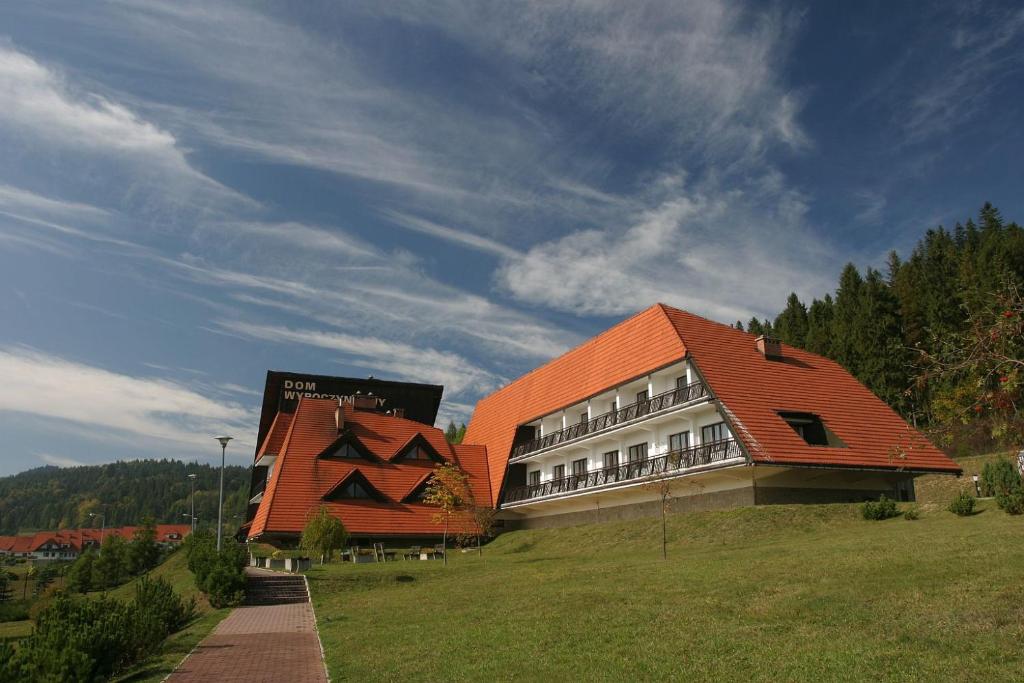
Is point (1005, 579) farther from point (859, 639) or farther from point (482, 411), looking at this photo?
point (482, 411)

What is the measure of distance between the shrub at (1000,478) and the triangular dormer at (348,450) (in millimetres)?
31701

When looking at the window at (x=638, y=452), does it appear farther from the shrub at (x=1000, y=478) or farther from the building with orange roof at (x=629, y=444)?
the shrub at (x=1000, y=478)

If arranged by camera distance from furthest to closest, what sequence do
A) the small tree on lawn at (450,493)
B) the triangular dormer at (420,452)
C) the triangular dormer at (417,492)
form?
the triangular dormer at (420,452) < the triangular dormer at (417,492) < the small tree on lawn at (450,493)

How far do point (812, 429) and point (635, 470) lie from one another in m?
8.55

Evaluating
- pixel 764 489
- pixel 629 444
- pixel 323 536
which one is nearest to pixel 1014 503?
pixel 764 489

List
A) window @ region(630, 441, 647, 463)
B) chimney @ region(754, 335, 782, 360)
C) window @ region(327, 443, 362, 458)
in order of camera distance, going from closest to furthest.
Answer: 1. chimney @ region(754, 335, 782, 360)
2. window @ region(630, 441, 647, 463)
3. window @ region(327, 443, 362, 458)

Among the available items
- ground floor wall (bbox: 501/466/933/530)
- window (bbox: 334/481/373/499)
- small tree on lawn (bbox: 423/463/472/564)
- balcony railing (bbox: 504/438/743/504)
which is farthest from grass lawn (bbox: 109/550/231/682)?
ground floor wall (bbox: 501/466/933/530)

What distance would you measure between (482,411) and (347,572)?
96.6 feet

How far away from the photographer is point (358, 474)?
42.9 m

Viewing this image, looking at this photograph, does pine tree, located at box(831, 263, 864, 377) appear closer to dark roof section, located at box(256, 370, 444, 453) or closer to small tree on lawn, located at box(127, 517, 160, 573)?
dark roof section, located at box(256, 370, 444, 453)

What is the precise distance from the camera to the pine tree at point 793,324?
267 feet

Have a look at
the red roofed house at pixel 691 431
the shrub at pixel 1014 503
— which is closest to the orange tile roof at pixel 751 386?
the red roofed house at pixel 691 431

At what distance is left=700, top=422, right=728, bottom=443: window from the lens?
32.5 meters

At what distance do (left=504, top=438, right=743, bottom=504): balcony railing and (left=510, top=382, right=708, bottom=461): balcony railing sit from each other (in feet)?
7.23
